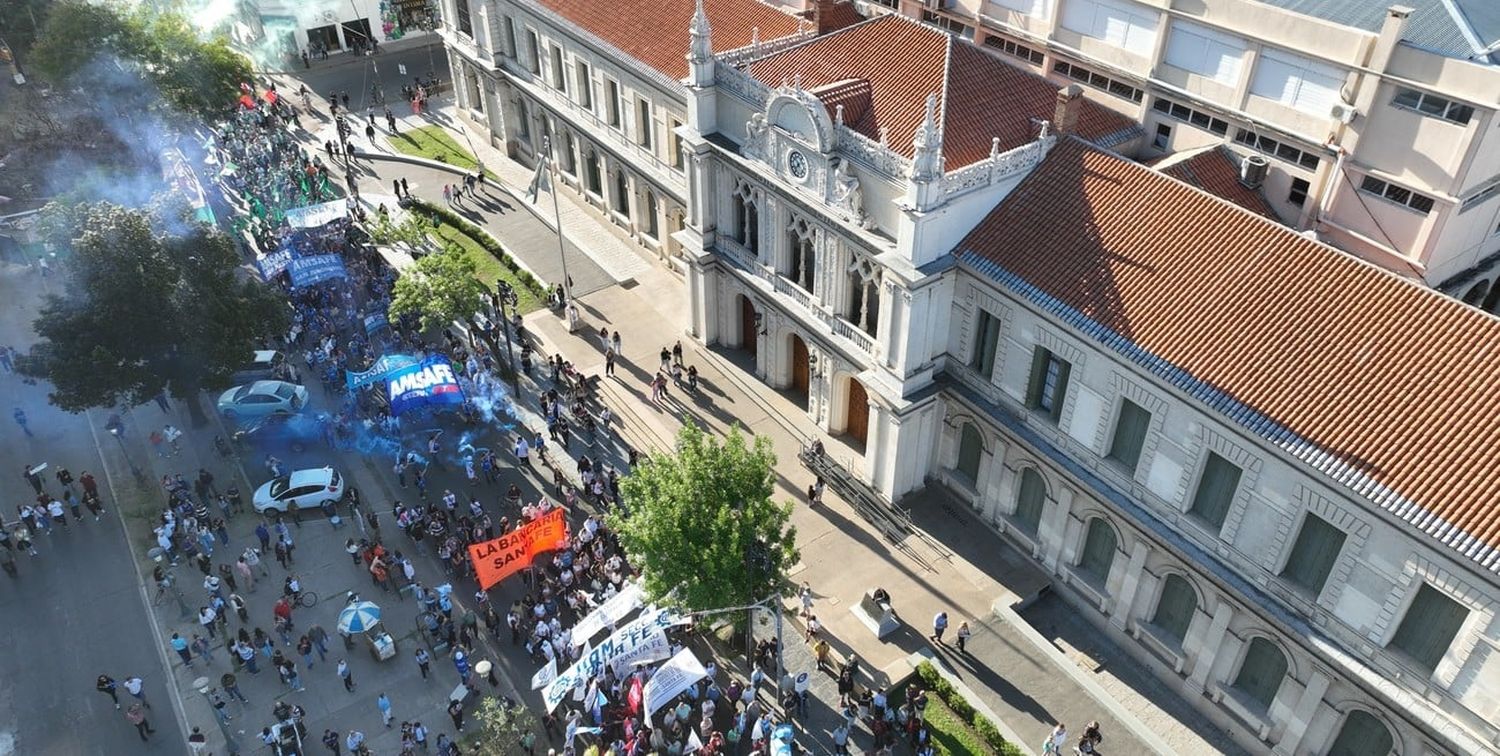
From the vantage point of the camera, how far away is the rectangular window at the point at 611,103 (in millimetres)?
49438

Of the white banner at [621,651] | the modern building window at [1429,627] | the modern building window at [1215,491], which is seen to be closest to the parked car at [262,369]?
the white banner at [621,651]

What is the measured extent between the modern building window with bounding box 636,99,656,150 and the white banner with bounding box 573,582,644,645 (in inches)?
973

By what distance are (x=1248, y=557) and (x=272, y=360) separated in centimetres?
3733

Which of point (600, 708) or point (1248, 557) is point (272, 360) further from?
point (1248, 557)

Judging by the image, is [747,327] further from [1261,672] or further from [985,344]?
[1261,672]

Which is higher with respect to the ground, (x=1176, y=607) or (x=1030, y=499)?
(x=1030, y=499)

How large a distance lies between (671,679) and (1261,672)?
16.5 m

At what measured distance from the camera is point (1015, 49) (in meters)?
41.7

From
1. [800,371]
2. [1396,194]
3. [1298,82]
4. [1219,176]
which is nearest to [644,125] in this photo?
[800,371]

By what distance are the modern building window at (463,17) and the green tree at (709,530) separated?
41.4 metres

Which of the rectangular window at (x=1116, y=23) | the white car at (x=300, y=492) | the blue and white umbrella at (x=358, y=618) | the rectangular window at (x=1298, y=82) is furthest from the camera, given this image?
the white car at (x=300, y=492)

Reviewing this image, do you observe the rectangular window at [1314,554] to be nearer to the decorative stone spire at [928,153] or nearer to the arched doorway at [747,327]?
the decorative stone spire at [928,153]

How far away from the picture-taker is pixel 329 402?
137ft

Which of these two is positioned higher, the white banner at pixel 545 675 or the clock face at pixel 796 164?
the clock face at pixel 796 164
